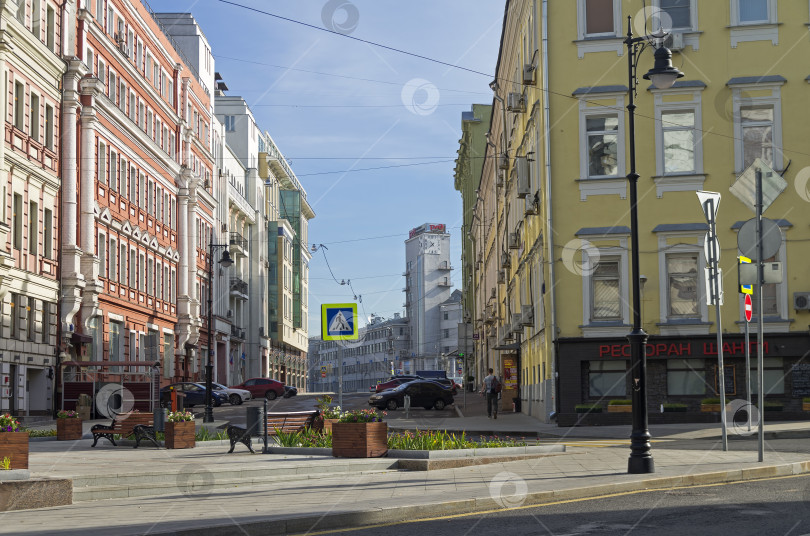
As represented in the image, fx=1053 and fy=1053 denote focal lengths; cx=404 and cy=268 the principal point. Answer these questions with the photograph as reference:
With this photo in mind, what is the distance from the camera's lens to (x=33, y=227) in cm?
3984

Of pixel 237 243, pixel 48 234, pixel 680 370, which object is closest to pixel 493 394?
pixel 680 370

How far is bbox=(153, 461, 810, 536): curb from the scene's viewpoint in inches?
398

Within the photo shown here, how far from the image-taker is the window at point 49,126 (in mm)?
41438

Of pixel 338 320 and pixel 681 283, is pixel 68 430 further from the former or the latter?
pixel 681 283

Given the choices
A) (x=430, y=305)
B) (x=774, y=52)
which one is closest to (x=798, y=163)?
(x=774, y=52)

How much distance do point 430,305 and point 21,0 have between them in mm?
139500

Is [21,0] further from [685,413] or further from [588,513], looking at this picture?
[588,513]

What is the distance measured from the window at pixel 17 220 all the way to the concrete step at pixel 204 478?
83.3 ft

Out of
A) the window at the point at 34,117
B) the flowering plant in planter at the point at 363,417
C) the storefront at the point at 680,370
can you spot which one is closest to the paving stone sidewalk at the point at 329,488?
the flowering plant in planter at the point at 363,417

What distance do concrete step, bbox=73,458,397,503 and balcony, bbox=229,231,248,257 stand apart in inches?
2670

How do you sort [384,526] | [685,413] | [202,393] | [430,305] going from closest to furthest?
[384,526], [685,413], [202,393], [430,305]

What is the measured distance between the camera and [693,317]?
31.9m

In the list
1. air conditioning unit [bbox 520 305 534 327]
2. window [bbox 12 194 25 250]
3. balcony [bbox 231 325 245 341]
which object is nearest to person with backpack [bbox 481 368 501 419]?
air conditioning unit [bbox 520 305 534 327]

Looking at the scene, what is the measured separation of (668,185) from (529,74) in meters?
6.31
